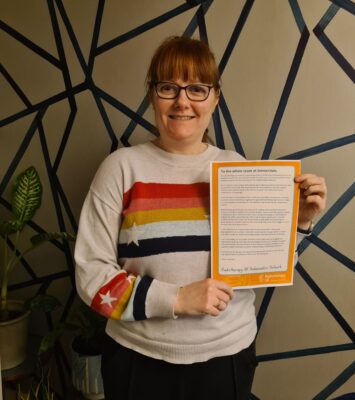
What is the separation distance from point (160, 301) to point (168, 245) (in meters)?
0.13

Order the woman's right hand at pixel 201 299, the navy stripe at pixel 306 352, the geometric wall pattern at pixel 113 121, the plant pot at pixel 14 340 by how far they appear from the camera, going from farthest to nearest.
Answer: the plant pot at pixel 14 340 < the navy stripe at pixel 306 352 < the geometric wall pattern at pixel 113 121 < the woman's right hand at pixel 201 299

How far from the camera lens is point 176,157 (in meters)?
1.01

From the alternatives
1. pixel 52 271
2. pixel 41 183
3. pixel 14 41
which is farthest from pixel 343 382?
pixel 14 41

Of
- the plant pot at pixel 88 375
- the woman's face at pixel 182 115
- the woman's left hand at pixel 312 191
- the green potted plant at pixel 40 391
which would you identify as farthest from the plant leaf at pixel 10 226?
the woman's left hand at pixel 312 191

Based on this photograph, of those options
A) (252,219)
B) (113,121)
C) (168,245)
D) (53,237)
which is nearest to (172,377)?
(168,245)

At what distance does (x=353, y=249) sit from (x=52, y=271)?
1.17m

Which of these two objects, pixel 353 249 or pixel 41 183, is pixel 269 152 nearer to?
pixel 353 249

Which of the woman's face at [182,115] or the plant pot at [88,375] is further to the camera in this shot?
the plant pot at [88,375]

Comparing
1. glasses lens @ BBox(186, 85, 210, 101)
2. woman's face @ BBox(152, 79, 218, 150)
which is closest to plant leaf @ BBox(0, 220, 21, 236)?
woman's face @ BBox(152, 79, 218, 150)

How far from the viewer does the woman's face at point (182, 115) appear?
954mm

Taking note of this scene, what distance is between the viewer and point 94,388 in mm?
1419

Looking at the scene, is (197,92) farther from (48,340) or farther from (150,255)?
(48,340)

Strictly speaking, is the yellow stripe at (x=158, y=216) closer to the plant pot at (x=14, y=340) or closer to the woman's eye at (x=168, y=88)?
the woman's eye at (x=168, y=88)

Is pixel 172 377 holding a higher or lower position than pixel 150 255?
lower
